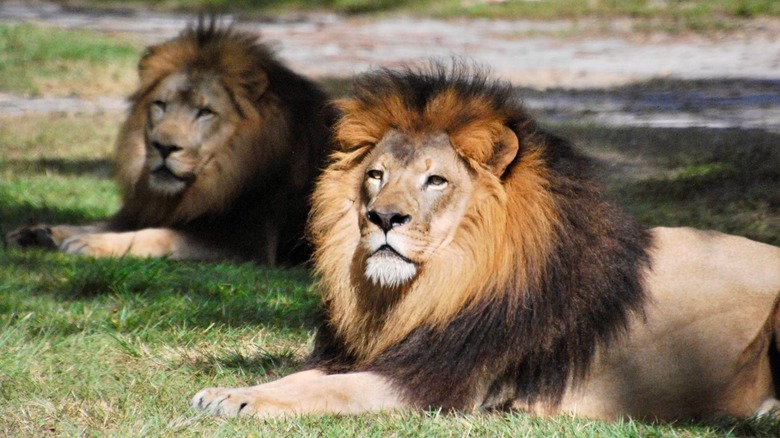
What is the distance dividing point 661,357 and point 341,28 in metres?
14.9

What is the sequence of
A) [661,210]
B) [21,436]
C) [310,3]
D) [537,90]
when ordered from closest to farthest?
[21,436] < [661,210] < [537,90] < [310,3]

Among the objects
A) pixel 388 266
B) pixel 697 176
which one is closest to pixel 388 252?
pixel 388 266

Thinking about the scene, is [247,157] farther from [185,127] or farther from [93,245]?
[93,245]

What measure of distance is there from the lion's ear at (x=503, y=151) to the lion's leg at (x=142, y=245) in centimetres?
327

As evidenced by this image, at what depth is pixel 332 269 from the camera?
4184 mm

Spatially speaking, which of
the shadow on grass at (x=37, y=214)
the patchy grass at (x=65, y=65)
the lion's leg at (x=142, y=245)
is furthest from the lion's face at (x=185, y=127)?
the patchy grass at (x=65, y=65)

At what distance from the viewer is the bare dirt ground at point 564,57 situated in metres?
9.41

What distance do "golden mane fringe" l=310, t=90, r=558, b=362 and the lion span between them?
2.77m

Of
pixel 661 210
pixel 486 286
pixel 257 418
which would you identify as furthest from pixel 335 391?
pixel 661 210

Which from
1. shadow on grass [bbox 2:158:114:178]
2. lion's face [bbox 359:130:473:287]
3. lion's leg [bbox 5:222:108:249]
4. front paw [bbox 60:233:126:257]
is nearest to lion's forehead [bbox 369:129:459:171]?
lion's face [bbox 359:130:473:287]

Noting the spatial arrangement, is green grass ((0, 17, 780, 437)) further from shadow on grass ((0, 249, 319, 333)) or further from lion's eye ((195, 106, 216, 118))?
lion's eye ((195, 106, 216, 118))

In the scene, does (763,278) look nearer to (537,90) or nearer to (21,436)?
(21,436)

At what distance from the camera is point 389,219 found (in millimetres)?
3889

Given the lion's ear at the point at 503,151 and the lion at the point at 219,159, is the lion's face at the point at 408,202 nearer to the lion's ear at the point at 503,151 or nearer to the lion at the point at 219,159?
the lion's ear at the point at 503,151
